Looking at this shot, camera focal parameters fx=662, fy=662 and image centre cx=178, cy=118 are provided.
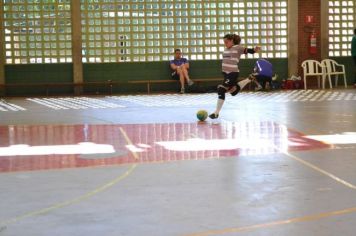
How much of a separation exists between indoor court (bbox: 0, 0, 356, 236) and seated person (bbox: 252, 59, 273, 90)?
0.33 meters

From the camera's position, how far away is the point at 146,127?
10531 mm

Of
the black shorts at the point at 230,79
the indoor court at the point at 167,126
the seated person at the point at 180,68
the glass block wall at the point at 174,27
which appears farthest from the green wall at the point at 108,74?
the black shorts at the point at 230,79

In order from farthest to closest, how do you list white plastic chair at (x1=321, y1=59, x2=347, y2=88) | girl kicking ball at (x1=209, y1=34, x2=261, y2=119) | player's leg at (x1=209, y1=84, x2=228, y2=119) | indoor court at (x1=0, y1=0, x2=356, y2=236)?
white plastic chair at (x1=321, y1=59, x2=347, y2=88) → girl kicking ball at (x1=209, y1=34, x2=261, y2=119) → player's leg at (x1=209, y1=84, x2=228, y2=119) → indoor court at (x1=0, y1=0, x2=356, y2=236)

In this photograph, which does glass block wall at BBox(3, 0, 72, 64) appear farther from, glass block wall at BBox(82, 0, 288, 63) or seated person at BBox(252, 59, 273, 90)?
seated person at BBox(252, 59, 273, 90)

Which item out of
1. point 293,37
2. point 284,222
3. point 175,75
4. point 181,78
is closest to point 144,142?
point 284,222

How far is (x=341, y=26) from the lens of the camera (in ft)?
71.4

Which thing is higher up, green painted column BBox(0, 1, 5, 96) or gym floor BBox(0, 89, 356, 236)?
green painted column BBox(0, 1, 5, 96)

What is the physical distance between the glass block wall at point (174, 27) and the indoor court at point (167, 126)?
0.03 m

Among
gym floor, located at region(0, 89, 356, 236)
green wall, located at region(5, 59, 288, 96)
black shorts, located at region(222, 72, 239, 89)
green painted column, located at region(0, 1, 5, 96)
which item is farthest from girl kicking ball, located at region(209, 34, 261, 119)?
green painted column, located at region(0, 1, 5, 96)

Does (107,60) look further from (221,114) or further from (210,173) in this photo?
(210,173)

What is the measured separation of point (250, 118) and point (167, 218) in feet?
24.1

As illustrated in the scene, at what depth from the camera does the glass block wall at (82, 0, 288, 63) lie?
67.9ft

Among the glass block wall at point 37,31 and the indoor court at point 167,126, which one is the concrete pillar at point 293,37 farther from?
the glass block wall at point 37,31

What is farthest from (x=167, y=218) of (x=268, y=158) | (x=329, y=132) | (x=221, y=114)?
(x=221, y=114)
